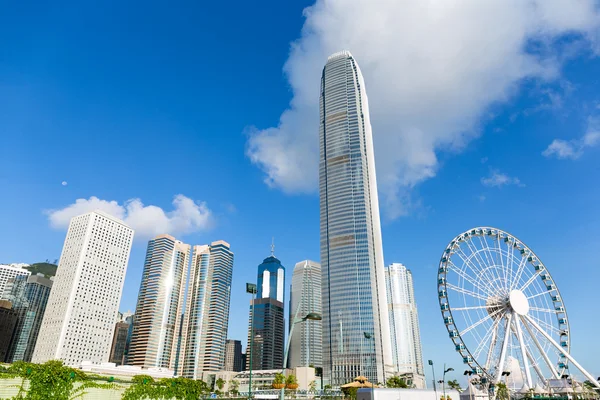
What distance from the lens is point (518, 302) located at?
65625mm

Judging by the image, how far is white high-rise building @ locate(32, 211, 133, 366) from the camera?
539 feet

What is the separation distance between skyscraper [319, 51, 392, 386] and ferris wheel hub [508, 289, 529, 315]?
9180cm

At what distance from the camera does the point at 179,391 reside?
1542 inches

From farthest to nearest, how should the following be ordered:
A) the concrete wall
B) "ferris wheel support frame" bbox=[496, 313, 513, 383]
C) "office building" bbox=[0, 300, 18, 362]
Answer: "office building" bbox=[0, 300, 18, 362] < "ferris wheel support frame" bbox=[496, 313, 513, 383] < the concrete wall

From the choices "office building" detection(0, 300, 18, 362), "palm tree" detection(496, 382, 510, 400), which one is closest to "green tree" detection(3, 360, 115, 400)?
"palm tree" detection(496, 382, 510, 400)

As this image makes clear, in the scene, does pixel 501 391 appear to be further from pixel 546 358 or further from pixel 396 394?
pixel 396 394

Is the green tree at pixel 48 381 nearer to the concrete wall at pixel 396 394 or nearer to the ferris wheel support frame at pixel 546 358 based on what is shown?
the concrete wall at pixel 396 394

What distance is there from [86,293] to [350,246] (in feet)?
376

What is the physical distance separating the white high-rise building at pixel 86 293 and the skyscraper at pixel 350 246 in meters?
96.5

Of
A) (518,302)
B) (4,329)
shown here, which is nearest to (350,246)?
(518,302)

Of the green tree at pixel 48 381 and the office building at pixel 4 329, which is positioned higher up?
the office building at pixel 4 329

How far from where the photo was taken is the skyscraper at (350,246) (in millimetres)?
157000

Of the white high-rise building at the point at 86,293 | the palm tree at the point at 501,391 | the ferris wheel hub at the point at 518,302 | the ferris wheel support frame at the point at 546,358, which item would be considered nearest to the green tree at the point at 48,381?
the palm tree at the point at 501,391

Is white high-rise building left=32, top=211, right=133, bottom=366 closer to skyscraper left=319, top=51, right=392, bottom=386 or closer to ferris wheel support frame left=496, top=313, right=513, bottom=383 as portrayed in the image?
skyscraper left=319, top=51, right=392, bottom=386
